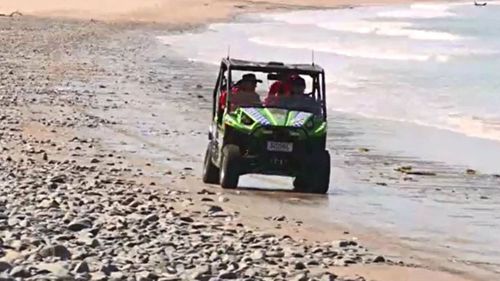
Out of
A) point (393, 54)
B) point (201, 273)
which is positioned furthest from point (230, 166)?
point (393, 54)

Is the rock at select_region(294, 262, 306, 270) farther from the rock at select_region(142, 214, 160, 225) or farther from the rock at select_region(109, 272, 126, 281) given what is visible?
the rock at select_region(142, 214, 160, 225)

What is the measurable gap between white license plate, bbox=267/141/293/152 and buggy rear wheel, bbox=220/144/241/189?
368 mm

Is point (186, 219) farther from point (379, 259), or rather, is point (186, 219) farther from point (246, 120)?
point (246, 120)

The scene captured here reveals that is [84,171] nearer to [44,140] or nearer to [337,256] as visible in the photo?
[44,140]

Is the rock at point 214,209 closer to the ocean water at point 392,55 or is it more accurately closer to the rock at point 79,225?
the rock at point 79,225

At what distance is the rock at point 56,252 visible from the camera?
26.3ft

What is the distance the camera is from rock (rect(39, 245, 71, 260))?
8.01 metres

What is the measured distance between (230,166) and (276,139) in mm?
606

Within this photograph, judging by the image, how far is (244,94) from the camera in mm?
13273

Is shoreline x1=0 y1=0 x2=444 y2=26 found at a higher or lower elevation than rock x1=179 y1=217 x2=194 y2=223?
higher

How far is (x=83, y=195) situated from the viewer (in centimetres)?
1155

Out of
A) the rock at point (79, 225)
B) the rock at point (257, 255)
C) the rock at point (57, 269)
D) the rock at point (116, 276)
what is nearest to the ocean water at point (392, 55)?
the rock at point (257, 255)

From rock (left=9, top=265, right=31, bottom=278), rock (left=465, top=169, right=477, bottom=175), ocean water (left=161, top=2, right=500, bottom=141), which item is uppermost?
rock (left=9, top=265, right=31, bottom=278)

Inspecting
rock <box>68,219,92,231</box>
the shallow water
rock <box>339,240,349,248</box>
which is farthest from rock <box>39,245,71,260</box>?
the shallow water
